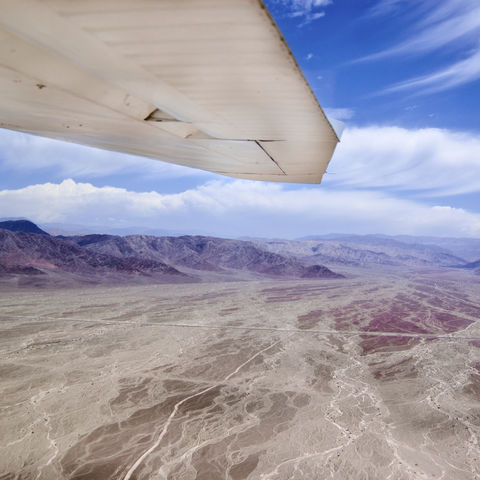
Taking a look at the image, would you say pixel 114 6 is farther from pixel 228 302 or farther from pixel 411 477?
pixel 228 302

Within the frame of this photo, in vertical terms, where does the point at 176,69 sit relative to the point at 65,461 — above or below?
above

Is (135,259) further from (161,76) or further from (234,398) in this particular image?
(161,76)

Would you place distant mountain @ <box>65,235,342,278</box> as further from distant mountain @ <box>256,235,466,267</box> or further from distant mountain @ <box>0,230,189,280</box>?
distant mountain @ <box>256,235,466,267</box>

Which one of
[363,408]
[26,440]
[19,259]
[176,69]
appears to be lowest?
[19,259]

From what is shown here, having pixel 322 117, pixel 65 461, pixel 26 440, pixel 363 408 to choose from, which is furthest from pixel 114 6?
pixel 363 408

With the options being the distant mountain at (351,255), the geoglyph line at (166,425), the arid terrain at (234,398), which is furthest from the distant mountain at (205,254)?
the geoglyph line at (166,425)

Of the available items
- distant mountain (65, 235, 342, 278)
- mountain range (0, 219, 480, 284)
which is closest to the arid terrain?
mountain range (0, 219, 480, 284)

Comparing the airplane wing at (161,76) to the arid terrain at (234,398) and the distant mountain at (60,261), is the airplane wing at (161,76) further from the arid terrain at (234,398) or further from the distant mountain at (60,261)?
the distant mountain at (60,261)
